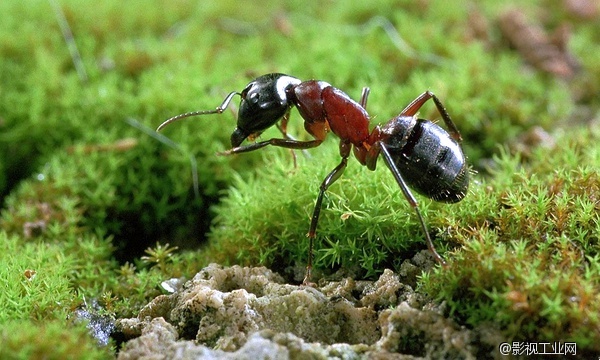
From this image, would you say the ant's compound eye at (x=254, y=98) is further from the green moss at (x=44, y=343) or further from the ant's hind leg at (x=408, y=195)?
the green moss at (x=44, y=343)

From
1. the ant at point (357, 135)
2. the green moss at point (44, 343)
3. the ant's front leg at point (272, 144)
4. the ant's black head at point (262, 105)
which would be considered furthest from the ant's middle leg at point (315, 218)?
the green moss at point (44, 343)

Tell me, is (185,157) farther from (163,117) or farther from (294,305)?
(294,305)

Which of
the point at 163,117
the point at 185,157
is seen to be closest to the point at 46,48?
the point at 163,117

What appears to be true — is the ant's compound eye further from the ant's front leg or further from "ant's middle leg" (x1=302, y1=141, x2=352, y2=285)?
"ant's middle leg" (x1=302, y1=141, x2=352, y2=285)

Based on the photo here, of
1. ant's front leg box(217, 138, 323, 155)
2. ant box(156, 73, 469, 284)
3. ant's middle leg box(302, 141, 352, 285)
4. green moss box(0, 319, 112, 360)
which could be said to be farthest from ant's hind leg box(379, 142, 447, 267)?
green moss box(0, 319, 112, 360)

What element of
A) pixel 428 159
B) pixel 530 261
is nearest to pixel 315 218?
pixel 428 159

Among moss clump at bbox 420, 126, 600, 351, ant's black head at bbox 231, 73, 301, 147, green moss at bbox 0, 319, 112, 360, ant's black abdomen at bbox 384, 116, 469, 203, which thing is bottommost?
green moss at bbox 0, 319, 112, 360

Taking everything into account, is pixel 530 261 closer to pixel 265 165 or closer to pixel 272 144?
pixel 272 144
